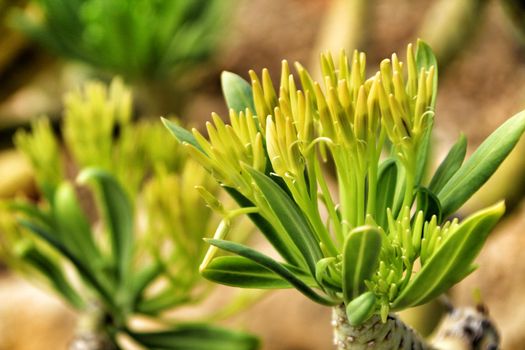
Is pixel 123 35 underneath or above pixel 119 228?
above

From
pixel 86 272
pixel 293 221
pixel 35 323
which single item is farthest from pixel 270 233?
pixel 35 323

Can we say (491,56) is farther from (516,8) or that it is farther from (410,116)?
(410,116)

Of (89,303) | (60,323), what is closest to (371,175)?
(89,303)

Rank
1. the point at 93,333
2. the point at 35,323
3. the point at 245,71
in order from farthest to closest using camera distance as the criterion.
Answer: the point at 245,71
the point at 35,323
the point at 93,333

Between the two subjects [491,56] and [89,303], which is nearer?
[89,303]

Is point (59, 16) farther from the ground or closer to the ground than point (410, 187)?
farther from the ground

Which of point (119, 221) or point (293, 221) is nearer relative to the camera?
point (293, 221)

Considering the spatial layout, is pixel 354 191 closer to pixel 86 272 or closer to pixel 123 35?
pixel 86 272
